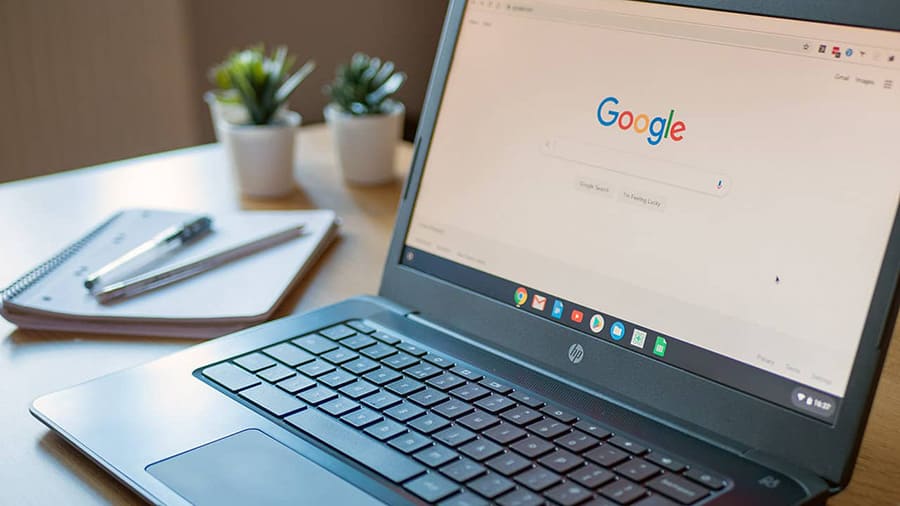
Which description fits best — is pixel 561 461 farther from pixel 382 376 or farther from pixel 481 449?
pixel 382 376

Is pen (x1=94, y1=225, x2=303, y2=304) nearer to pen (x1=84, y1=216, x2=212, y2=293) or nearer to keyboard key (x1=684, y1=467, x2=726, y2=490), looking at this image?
pen (x1=84, y1=216, x2=212, y2=293)

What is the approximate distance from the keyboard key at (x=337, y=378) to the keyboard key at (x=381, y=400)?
3 cm

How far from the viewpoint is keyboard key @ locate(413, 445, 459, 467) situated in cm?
56

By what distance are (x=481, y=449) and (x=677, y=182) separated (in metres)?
0.23

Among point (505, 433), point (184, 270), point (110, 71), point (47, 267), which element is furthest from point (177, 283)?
point (110, 71)

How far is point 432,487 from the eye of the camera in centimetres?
53

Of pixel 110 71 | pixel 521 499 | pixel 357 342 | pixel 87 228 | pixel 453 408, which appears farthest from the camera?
pixel 110 71

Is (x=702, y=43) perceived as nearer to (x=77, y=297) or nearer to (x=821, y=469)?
(x=821, y=469)

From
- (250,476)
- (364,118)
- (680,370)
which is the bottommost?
(250,476)

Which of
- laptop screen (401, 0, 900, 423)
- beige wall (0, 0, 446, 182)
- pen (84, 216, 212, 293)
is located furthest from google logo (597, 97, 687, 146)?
beige wall (0, 0, 446, 182)

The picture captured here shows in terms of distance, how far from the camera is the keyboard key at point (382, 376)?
656mm

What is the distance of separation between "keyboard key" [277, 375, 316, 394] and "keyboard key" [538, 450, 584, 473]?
0.19m

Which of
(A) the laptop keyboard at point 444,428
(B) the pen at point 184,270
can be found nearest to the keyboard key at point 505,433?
(A) the laptop keyboard at point 444,428

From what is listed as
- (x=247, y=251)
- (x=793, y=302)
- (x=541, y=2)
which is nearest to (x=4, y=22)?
(x=247, y=251)
